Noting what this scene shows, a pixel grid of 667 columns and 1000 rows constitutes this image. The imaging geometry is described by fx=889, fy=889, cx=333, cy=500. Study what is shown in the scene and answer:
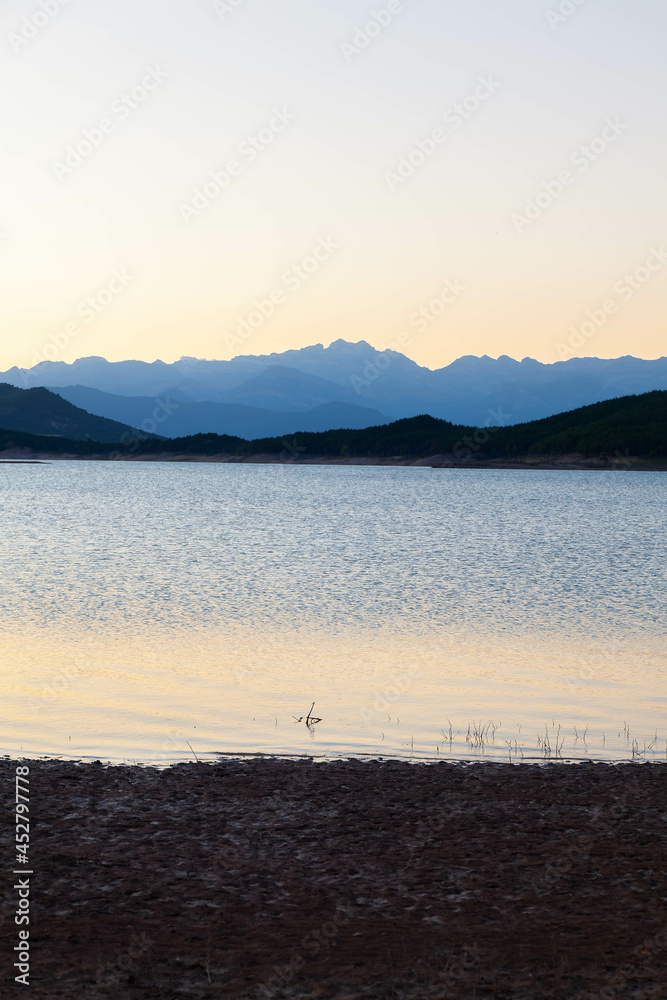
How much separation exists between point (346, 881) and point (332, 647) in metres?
16.8

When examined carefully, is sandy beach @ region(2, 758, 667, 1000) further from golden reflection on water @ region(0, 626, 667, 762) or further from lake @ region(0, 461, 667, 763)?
lake @ region(0, 461, 667, 763)

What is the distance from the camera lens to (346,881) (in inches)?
400

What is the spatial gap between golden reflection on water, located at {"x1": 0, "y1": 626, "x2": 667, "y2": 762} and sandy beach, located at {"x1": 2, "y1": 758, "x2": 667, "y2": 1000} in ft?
6.44

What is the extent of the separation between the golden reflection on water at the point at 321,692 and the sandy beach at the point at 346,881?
1.96 meters

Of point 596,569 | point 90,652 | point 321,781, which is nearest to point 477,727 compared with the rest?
point 321,781

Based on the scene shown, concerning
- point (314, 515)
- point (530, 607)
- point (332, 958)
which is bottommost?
point (332, 958)

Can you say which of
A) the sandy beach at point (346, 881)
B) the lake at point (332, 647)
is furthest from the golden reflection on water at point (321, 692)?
the sandy beach at point (346, 881)

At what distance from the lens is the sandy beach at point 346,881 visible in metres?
7.96

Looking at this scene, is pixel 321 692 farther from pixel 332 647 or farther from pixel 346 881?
pixel 346 881

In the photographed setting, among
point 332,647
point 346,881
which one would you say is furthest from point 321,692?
point 346,881

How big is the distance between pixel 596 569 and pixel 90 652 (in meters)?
30.8

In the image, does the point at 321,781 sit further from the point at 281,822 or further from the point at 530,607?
the point at 530,607

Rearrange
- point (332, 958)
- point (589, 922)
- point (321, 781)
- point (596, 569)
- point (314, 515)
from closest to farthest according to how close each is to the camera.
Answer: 1. point (332, 958)
2. point (589, 922)
3. point (321, 781)
4. point (596, 569)
5. point (314, 515)

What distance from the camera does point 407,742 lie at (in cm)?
1689
